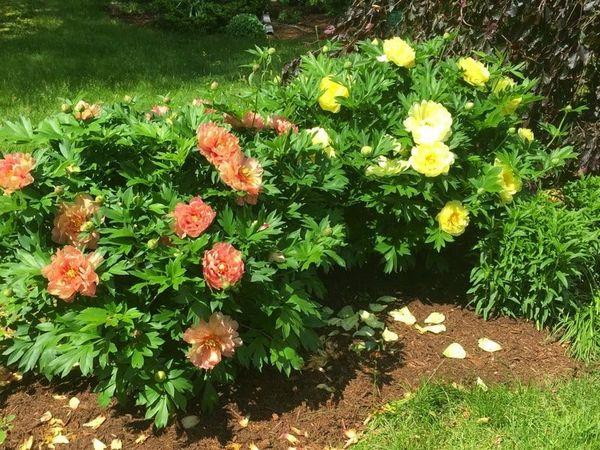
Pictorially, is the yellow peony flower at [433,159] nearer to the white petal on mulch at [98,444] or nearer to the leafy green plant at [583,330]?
the leafy green plant at [583,330]

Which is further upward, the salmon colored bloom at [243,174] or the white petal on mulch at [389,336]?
the salmon colored bloom at [243,174]

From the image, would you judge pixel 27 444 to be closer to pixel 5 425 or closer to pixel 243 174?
pixel 5 425

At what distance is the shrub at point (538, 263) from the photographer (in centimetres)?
287

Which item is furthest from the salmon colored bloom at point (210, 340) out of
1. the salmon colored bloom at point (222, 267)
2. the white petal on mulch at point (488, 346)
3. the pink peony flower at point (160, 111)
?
the white petal on mulch at point (488, 346)

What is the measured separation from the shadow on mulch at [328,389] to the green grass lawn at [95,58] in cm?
317

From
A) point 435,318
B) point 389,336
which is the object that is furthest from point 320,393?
point 435,318

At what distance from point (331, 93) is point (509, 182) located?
35.3 inches

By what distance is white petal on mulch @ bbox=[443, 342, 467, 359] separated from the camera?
114 inches

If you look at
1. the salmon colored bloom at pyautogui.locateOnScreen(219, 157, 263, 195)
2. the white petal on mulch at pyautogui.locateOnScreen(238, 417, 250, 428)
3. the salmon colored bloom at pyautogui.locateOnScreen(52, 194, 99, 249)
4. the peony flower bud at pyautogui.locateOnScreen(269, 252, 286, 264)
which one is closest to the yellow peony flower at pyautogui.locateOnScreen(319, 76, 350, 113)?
the salmon colored bloom at pyautogui.locateOnScreen(219, 157, 263, 195)

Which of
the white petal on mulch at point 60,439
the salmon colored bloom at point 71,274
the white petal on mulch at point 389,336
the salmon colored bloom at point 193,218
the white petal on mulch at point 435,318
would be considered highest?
the salmon colored bloom at point 193,218

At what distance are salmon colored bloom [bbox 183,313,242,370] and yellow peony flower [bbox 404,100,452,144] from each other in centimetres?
117

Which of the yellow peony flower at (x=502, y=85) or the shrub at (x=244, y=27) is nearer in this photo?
the yellow peony flower at (x=502, y=85)

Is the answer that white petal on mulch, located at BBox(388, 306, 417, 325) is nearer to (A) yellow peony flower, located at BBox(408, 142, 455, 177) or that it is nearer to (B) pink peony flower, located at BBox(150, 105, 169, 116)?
(A) yellow peony flower, located at BBox(408, 142, 455, 177)

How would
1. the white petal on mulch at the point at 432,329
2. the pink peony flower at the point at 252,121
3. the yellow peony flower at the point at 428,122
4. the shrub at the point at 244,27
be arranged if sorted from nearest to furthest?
the pink peony flower at the point at 252,121 < the yellow peony flower at the point at 428,122 < the white petal on mulch at the point at 432,329 < the shrub at the point at 244,27
